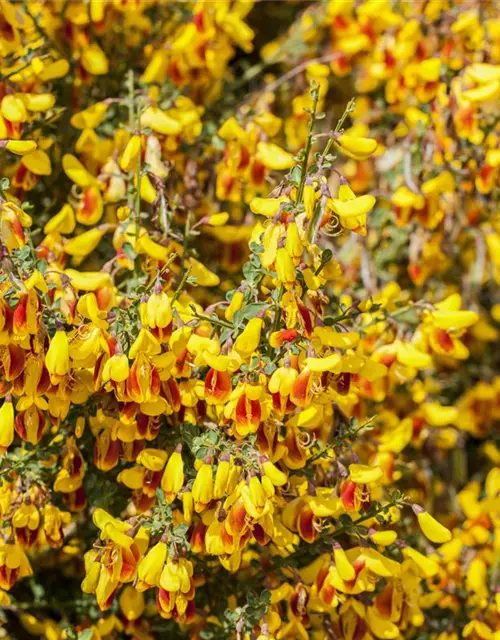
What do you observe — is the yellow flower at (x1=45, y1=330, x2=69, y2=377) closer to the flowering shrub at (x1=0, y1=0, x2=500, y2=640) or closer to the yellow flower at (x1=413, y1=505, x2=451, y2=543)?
the flowering shrub at (x1=0, y1=0, x2=500, y2=640)

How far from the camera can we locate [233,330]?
129 centimetres

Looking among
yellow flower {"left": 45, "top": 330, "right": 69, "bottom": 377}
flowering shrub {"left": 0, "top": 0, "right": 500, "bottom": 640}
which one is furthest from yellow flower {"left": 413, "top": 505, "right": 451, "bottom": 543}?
yellow flower {"left": 45, "top": 330, "right": 69, "bottom": 377}

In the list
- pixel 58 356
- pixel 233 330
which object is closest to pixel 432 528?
pixel 233 330

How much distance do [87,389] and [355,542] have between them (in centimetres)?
46

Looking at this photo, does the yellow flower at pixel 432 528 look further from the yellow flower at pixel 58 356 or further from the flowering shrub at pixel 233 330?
the yellow flower at pixel 58 356

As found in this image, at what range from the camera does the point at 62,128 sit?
1909mm

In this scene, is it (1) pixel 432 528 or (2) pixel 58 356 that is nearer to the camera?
(2) pixel 58 356

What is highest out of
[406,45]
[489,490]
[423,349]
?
[406,45]

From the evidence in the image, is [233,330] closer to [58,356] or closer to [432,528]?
[58,356]

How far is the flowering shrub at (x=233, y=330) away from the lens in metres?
1.26

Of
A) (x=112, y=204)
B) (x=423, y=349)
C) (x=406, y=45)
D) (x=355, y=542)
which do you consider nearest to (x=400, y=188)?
(x=406, y=45)

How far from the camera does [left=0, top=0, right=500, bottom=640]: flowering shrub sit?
4.14ft

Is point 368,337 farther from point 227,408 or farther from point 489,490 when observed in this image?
point 227,408

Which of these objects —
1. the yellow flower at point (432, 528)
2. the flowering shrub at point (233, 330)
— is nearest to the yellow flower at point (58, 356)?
the flowering shrub at point (233, 330)
